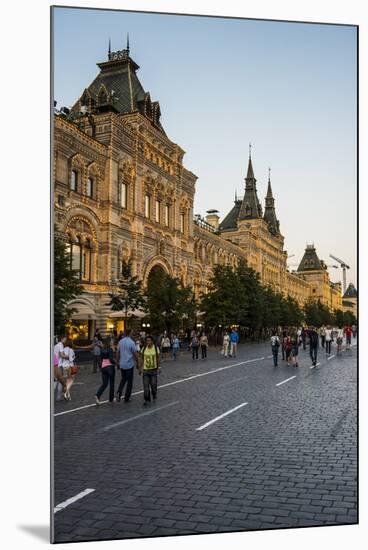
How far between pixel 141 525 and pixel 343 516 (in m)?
2.32

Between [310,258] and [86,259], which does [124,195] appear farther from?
[310,258]

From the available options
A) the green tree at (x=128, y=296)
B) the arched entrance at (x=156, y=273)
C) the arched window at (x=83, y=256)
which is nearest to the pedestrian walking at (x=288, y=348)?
the green tree at (x=128, y=296)

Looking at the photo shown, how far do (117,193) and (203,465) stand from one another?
98.1ft

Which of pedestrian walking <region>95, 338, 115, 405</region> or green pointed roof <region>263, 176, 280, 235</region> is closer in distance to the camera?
green pointed roof <region>263, 176, 280, 235</region>

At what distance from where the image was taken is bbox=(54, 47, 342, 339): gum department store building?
1176 inches

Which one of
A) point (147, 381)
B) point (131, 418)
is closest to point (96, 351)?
point (147, 381)

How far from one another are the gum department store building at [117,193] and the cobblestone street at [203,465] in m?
10.0

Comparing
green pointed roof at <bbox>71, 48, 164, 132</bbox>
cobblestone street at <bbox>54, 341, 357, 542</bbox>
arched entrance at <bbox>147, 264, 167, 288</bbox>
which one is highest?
green pointed roof at <bbox>71, 48, 164, 132</bbox>

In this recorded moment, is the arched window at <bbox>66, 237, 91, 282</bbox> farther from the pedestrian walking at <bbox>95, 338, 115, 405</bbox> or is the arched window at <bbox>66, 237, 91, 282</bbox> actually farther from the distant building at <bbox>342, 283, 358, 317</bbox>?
the distant building at <bbox>342, 283, 358, 317</bbox>

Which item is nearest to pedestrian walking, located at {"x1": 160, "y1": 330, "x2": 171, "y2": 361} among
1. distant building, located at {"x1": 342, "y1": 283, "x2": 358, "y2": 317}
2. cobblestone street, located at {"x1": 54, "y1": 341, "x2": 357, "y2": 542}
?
cobblestone street, located at {"x1": 54, "y1": 341, "x2": 357, "y2": 542}

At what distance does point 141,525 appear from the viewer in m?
5.69

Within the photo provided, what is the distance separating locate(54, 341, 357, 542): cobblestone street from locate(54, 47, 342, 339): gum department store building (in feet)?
32.9

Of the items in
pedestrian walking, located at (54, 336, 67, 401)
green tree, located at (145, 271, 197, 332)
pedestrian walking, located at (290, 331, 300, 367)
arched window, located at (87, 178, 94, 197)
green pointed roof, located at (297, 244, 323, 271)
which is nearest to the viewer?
green pointed roof, located at (297, 244, 323, 271)

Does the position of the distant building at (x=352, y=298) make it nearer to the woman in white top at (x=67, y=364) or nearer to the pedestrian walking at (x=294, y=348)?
the woman in white top at (x=67, y=364)
